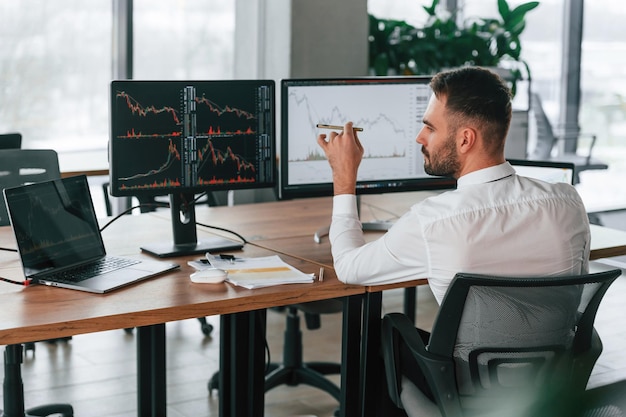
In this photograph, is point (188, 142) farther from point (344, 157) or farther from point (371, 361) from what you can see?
point (371, 361)

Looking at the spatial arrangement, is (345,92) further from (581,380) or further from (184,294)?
(581,380)

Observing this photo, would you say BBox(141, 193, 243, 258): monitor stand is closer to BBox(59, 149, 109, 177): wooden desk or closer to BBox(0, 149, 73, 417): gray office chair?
BBox(0, 149, 73, 417): gray office chair

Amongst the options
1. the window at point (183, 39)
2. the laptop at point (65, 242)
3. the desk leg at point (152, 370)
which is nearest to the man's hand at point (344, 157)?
the laptop at point (65, 242)

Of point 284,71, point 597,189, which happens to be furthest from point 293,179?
point 597,189

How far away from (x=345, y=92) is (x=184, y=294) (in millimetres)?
970

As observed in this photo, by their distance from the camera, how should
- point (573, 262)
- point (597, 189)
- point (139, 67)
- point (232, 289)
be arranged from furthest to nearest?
point (597, 189) < point (139, 67) < point (232, 289) < point (573, 262)

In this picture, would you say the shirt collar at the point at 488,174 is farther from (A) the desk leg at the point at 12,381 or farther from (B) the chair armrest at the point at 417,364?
(A) the desk leg at the point at 12,381

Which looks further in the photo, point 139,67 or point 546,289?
point 139,67

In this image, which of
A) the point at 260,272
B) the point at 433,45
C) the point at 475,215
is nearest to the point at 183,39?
the point at 433,45

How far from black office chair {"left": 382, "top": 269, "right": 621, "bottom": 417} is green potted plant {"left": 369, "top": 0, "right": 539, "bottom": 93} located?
10.7ft

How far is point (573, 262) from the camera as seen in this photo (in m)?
2.14

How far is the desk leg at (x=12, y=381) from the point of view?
2832 millimetres

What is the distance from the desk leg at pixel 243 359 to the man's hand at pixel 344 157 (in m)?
0.45

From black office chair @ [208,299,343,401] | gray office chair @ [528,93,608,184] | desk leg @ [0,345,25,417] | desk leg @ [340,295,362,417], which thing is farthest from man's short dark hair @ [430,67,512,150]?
gray office chair @ [528,93,608,184]
